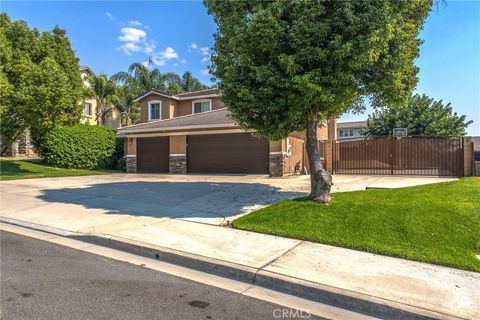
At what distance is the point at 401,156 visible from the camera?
1714 centimetres

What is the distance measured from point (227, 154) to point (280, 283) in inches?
586

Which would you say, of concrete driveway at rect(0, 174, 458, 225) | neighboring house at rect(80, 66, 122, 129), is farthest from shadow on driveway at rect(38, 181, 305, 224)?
neighboring house at rect(80, 66, 122, 129)

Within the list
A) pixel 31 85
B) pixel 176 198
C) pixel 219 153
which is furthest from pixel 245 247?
pixel 31 85

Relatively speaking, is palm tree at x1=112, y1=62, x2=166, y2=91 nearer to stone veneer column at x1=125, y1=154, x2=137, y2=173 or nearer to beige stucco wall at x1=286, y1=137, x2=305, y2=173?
stone veneer column at x1=125, y1=154, x2=137, y2=173

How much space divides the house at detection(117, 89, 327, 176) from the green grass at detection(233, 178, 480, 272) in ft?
30.7

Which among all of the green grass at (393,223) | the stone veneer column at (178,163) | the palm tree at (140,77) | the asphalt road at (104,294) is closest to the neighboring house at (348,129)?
the palm tree at (140,77)

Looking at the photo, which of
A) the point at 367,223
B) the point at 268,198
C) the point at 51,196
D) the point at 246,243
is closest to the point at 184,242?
the point at 246,243

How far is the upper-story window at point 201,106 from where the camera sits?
26438 millimetres

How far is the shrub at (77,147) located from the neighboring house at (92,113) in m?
9.29

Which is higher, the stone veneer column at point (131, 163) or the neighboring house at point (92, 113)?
the neighboring house at point (92, 113)

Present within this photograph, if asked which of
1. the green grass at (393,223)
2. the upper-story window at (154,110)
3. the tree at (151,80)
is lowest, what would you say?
the green grass at (393,223)

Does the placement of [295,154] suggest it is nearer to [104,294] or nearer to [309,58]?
[309,58]

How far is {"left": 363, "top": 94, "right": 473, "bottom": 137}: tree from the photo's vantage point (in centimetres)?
2754

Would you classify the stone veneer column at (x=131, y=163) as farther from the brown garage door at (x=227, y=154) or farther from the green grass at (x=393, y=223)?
the green grass at (x=393, y=223)
